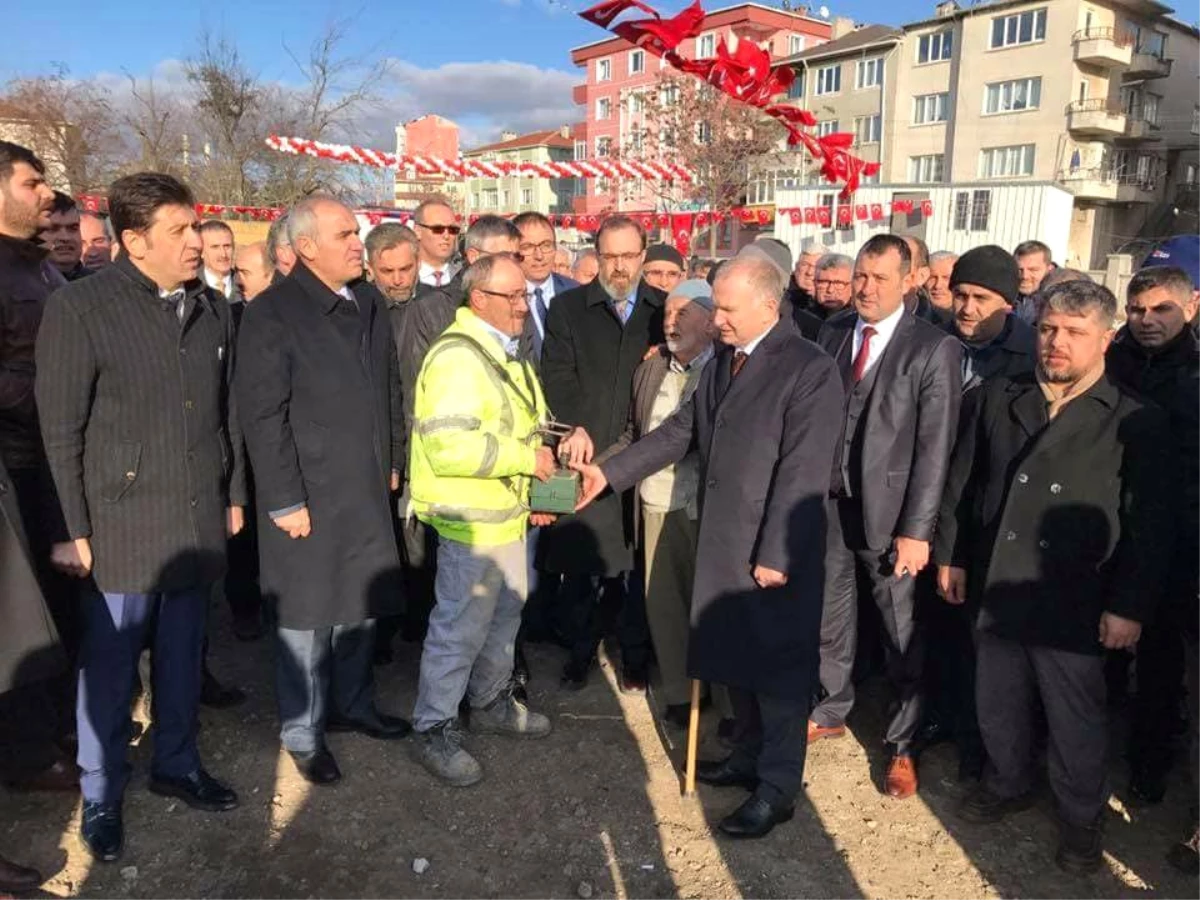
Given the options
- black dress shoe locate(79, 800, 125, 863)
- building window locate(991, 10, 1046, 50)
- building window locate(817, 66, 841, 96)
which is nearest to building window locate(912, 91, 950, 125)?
building window locate(991, 10, 1046, 50)

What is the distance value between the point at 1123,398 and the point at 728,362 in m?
1.38

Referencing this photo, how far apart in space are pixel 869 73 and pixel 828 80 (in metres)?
2.33

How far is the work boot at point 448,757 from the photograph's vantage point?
3.41m

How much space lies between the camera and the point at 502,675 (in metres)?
3.75

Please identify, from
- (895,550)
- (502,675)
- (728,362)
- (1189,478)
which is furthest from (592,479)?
(1189,478)

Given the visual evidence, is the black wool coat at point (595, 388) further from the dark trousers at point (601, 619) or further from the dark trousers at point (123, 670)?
the dark trousers at point (123, 670)

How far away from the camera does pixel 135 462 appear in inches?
111

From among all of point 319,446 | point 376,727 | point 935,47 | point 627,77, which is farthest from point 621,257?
point 627,77

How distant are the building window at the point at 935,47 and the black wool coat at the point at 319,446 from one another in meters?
38.6

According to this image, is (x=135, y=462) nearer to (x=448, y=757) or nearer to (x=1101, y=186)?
(x=448, y=757)

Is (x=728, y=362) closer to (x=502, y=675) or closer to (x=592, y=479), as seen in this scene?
(x=592, y=479)

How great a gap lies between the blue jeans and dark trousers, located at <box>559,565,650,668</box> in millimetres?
830

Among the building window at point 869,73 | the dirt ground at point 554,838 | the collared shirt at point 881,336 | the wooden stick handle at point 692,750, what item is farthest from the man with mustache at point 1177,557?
the building window at point 869,73

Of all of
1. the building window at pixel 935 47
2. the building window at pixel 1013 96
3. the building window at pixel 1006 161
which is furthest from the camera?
the building window at pixel 935 47
